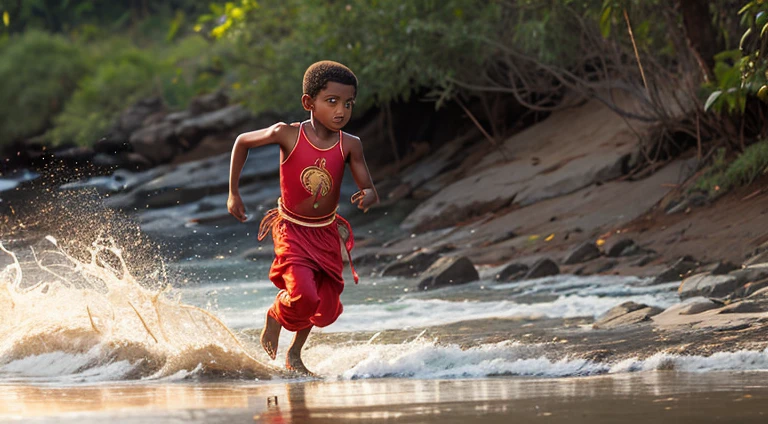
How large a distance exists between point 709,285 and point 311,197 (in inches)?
160

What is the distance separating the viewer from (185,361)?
252 inches

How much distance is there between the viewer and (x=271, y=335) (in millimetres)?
6793

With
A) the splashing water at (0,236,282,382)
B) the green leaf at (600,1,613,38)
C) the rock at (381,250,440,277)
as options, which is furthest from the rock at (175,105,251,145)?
the splashing water at (0,236,282,382)

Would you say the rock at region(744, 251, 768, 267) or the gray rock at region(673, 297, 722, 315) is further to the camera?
the rock at region(744, 251, 768, 267)

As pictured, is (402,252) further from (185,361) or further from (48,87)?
(48,87)

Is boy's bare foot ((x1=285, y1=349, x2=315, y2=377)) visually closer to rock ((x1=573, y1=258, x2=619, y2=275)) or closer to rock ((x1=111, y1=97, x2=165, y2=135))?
rock ((x1=573, y1=258, x2=619, y2=275))

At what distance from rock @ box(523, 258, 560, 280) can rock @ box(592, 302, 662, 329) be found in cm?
404

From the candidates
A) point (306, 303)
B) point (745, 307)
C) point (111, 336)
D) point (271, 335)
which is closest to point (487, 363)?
point (306, 303)

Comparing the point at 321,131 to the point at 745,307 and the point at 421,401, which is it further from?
the point at 745,307

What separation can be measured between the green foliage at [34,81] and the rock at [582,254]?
26.1 meters

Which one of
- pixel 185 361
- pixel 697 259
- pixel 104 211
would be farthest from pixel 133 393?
pixel 697 259

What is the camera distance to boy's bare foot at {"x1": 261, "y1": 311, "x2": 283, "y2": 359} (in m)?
6.78

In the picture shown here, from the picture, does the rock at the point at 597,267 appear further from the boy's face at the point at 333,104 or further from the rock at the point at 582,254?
the boy's face at the point at 333,104

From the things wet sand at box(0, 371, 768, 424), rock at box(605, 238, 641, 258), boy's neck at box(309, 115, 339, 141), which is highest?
boy's neck at box(309, 115, 339, 141)
